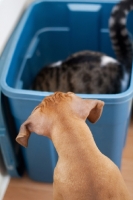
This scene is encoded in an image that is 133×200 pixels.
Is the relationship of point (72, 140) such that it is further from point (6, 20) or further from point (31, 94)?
point (6, 20)

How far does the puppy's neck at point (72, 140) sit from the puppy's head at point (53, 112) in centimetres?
2

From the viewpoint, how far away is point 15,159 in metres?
1.13

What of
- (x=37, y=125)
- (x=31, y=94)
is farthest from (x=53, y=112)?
(x=31, y=94)

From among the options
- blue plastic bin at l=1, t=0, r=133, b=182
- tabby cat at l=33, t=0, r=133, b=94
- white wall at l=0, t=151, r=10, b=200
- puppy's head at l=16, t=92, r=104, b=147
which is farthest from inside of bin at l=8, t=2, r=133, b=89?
puppy's head at l=16, t=92, r=104, b=147

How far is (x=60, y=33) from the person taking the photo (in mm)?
1304

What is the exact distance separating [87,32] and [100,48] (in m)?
0.09

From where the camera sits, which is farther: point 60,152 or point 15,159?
point 15,159

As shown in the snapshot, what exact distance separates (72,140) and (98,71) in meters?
0.45

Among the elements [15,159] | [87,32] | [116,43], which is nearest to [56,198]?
[15,159]

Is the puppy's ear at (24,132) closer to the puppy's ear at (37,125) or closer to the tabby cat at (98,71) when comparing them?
the puppy's ear at (37,125)

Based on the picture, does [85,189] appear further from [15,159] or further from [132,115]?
[132,115]

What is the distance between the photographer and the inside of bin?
1.21 m

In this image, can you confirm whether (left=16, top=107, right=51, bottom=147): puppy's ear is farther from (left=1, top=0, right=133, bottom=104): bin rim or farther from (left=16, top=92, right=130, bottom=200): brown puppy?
(left=1, top=0, right=133, bottom=104): bin rim

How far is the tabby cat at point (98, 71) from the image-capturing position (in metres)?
1.07
